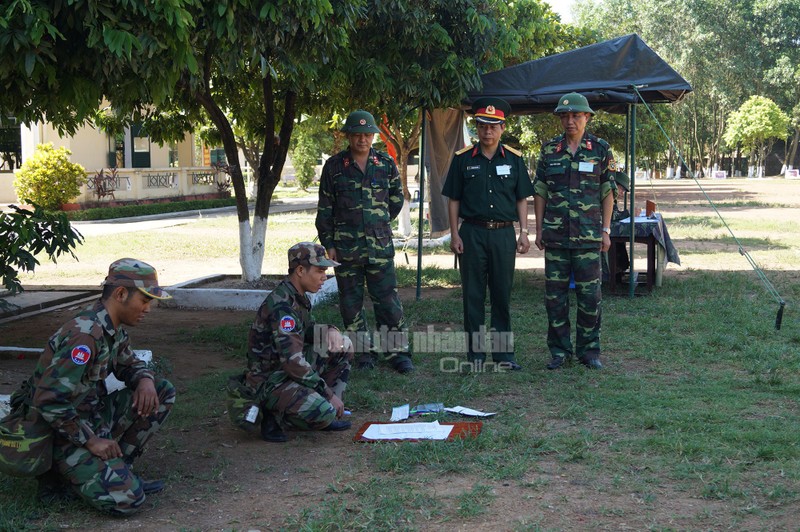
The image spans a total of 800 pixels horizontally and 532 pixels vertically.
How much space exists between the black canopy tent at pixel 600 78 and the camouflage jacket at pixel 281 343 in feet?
17.3

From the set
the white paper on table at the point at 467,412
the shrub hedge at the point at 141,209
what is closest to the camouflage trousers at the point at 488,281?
the white paper on table at the point at 467,412

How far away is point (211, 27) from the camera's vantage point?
5.81 m

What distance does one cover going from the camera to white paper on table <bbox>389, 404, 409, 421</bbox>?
18.8ft

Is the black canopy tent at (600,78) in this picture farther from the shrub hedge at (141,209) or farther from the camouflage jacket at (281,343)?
the shrub hedge at (141,209)

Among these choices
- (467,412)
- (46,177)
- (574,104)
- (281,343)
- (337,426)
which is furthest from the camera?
(46,177)

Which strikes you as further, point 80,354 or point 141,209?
point 141,209

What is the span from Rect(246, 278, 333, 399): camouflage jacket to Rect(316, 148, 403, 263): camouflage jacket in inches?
63.9

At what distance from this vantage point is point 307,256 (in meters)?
5.29

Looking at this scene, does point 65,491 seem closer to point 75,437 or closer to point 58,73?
point 75,437

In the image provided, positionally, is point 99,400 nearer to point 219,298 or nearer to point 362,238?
point 362,238

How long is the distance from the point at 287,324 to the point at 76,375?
1406 millimetres

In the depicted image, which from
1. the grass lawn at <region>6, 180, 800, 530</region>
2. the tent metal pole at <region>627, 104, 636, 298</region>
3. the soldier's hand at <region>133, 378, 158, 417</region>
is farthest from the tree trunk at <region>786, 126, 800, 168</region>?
the soldier's hand at <region>133, 378, 158, 417</region>

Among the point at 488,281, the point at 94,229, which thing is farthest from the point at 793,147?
the point at 488,281

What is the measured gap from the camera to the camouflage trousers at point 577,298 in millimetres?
6938
